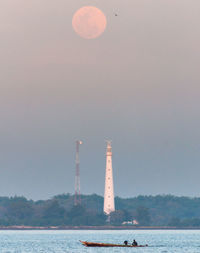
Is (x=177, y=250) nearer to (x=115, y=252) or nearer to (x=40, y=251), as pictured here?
(x=115, y=252)

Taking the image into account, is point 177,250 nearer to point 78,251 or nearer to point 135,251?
point 135,251

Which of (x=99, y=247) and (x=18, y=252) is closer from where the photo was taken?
(x=18, y=252)

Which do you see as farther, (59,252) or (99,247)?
(99,247)

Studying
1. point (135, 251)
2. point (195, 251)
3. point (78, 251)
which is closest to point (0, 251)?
point (78, 251)

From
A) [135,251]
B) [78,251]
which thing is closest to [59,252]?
[78,251]

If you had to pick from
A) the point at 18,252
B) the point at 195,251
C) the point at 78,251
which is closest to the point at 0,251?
the point at 18,252

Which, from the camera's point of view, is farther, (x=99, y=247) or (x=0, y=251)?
(x=99, y=247)

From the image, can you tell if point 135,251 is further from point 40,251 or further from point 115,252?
point 40,251
